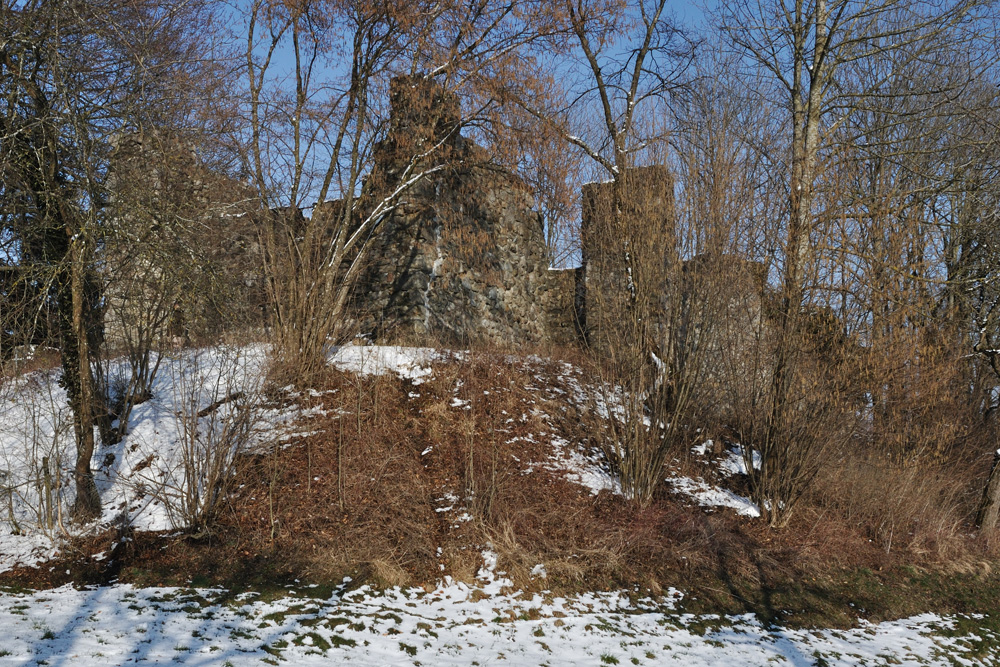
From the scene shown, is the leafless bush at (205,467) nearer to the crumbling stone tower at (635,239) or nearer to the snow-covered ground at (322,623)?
the snow-covered ground at (322,623)

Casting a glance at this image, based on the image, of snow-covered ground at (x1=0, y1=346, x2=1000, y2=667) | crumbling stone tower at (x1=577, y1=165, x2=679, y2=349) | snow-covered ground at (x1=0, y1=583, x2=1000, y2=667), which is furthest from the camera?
crumbling stone tower at (x1=577, y1=165, x2=679, y2=349)

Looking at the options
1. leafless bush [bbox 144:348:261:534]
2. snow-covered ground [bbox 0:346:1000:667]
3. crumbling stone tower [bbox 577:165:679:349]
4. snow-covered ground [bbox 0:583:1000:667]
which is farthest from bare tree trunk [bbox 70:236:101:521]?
crumbling stone tower [bbox 577:165:679:349]

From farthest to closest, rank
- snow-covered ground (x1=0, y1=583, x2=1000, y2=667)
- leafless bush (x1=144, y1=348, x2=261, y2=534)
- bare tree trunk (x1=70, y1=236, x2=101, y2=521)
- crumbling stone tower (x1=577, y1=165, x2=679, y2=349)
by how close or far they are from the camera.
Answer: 1. crumbling stone tower (x1=577, y1=165, x2=679, y2=349)
2. bare tree trunk (x1=70, y1=236, x2=101, y2=521)
3. leafless bush (x1=144, y1=348, x2=261, y2=534)
4. snow-covered ground (x1=0, y1=583, x2=1000, y2=667)

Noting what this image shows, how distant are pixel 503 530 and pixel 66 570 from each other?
14.9 ft

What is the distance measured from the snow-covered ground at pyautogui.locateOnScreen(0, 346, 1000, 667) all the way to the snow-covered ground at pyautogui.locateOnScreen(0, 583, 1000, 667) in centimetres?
2

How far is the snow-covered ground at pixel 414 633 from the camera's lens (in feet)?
17.0

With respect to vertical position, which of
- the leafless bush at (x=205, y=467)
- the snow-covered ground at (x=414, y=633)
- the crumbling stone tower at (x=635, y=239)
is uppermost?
the crumbling stone tower at (x=635, y=239)

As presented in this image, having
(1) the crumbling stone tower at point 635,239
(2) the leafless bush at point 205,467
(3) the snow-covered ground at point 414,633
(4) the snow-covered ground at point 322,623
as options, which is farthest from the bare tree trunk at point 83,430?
(1) the crumbling stone tower at point 635,239

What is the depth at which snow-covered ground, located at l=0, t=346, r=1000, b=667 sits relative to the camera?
17.3 feet

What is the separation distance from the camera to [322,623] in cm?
589

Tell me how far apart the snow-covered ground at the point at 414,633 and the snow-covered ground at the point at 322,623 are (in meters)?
0.02

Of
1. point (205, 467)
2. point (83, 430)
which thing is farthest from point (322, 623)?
point (83, 430)

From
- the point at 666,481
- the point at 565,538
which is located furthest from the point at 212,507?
the point at 666,481

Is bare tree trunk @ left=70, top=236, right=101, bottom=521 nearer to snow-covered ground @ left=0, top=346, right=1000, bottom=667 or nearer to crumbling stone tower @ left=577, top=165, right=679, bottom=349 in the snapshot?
snow-covered ground @ left=0, top=346, right=1000, bottom=667
